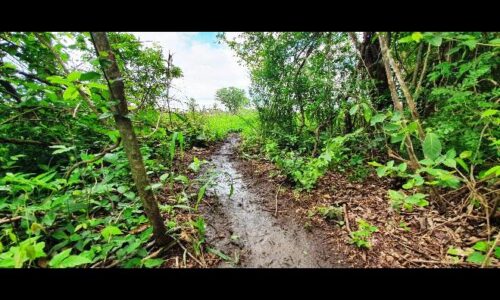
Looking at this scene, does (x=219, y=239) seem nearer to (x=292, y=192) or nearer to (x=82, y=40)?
(x=292, y=192)

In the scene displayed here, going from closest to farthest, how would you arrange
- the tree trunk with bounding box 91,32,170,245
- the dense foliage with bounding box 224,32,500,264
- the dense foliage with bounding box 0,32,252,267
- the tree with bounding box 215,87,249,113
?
1. the tree trunk with bounding box 91,32,170,245
2. the dense foliage with bounding box 0,32,252,267
3. the dense foliage with bounding box 224,32,500,264
4. the tree with bounding box 215,87,249,113

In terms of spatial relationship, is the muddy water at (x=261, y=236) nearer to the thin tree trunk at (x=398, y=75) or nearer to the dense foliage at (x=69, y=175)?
the dense foliage at (x=69, y=175)

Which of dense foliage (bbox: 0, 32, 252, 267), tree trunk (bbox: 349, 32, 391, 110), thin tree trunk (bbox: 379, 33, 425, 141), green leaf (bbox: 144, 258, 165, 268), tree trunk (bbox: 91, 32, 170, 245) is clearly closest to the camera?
tree trunk (bbox: 91, 32, 170, 245)

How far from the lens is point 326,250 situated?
239 cm

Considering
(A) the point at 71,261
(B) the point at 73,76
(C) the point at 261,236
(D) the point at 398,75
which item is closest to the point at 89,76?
(B) the point at 73,76

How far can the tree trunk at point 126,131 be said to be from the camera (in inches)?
55.8

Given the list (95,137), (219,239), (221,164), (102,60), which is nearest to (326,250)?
(219,239)

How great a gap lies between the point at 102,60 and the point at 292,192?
3074 mm

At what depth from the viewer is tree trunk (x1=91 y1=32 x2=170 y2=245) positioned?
142cm

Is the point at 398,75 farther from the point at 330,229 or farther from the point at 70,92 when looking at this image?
the point at 70,92

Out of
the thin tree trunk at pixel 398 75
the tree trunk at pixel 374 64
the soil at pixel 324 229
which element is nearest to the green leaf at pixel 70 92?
the soil at pixel 324 229

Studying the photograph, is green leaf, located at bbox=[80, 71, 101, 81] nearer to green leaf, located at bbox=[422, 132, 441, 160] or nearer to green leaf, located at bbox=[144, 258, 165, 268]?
green leaf, located at bbox=[144, 258, 165, 268]

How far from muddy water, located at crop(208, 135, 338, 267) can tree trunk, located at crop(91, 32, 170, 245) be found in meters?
0.73

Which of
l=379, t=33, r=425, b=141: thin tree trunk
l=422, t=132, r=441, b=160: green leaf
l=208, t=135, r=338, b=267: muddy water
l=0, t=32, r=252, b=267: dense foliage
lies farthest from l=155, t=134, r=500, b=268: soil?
l=379, t=33, r=425, b=141: thin tree trunk
